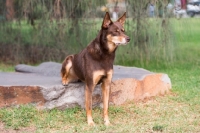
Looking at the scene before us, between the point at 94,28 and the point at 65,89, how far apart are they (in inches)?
190

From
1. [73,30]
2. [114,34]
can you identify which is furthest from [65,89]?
[73,30]

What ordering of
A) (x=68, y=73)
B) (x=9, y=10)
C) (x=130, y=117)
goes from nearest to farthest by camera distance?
(x=130, y=117), (x=68, y=73), (x=9, y=10)

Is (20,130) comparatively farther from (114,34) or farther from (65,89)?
(114,34)

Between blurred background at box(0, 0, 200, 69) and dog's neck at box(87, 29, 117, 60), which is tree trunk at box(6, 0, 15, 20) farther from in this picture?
dog's neck at box(87, 29, 117, 60)

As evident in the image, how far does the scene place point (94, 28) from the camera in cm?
1244

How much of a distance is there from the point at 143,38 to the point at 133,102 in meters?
4.02

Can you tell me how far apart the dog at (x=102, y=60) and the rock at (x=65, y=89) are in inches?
19.9

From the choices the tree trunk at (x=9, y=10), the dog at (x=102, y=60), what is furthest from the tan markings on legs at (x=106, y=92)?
the tree trunk at (x=9, y=10)

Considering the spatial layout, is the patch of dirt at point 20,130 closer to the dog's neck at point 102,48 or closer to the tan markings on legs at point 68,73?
the tan markings on legs at point 68,73

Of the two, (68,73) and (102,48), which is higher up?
(102,48)

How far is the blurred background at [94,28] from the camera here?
1182 cm

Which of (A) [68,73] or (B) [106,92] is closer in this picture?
(B) [106,92]

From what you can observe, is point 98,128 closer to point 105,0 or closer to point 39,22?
point 105,0

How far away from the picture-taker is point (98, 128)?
6961 mm
